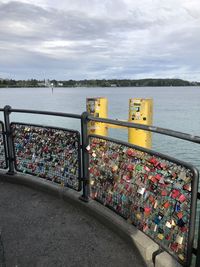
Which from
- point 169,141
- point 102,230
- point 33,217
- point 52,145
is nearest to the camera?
point 102,230

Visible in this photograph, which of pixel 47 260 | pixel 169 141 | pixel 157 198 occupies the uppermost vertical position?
pixel 157 198

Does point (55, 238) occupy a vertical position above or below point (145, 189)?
below

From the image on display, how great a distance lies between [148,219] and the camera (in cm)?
253

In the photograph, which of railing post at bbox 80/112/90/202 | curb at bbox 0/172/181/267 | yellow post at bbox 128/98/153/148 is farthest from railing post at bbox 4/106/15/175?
yellow post at bbox 128/98/153/148

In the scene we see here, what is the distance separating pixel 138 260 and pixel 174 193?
0.74 metres

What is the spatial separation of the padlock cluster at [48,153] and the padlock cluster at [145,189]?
0.36m

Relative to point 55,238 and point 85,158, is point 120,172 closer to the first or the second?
point 85,158

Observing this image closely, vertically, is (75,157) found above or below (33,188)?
above

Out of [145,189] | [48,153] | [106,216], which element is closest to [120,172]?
[145,189]

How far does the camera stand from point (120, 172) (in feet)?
9.29

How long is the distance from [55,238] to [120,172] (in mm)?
948

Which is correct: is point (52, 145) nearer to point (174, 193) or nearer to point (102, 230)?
point (102, 230)

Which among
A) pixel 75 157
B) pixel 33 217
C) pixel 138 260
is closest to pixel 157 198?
pixel 138 260

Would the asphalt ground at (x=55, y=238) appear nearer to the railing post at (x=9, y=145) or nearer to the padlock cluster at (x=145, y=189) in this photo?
the padlock cluster at (x=145, y=189)
